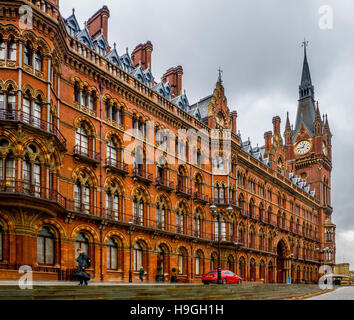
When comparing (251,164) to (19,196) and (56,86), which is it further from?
(19,196)

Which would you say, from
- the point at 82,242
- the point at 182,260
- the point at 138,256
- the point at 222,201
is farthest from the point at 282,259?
the point at 82,242

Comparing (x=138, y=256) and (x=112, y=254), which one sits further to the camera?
(x=138, y=256)

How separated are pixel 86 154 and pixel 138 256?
9652 millimetres

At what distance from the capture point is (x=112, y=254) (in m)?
34.5

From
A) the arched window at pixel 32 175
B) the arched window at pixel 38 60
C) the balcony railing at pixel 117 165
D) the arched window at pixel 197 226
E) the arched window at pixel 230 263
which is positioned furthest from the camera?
the arched window at pixel 230 263

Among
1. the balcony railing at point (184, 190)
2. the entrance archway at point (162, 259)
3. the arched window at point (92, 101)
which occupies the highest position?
the arched window at point (92, 101)

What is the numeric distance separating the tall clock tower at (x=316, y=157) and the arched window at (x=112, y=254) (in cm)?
5808

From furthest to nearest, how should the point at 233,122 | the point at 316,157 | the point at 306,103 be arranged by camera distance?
the point at 306,103 < the point at 316,157 < the point at 233,122

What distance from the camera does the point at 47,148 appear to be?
28109 mm

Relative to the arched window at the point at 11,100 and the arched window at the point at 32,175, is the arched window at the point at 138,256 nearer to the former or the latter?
the arched window at the point at 32,175

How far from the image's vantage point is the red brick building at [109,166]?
27.0 metres

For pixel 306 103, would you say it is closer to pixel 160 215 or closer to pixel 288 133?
pixel 288 133

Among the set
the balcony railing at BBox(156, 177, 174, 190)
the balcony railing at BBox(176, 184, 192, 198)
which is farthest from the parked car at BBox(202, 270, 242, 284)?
the balcony railing at BBox(176, 184, 192, 198)

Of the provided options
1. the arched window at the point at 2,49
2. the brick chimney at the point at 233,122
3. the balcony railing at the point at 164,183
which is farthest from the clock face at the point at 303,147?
the arched window at the point at 2,49
